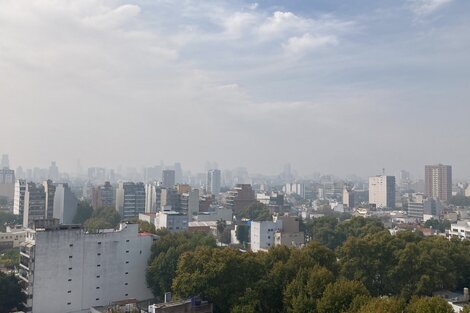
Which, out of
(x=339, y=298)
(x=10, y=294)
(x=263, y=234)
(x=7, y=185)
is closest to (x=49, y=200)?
(x=263, y=234)

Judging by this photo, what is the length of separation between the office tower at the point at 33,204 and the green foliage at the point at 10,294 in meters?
23.2

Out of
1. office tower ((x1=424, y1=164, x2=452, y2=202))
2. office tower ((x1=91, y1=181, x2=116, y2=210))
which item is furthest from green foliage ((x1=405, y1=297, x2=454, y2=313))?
office tower ((x1=424, y1=164, x2=452, y2=202))

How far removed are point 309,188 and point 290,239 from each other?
4006 inches

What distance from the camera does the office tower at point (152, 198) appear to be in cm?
5648

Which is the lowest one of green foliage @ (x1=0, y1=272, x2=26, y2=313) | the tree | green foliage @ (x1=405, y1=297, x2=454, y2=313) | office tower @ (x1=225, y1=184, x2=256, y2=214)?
green foliage @ (x1=0, y1=272, x2=26, y2=313)

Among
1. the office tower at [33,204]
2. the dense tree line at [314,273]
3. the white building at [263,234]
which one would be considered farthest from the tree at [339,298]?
the office tower at [33,204]

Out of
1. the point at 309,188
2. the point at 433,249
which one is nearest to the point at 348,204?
the point at 309,188

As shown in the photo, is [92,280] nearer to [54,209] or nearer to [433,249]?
[433,249]

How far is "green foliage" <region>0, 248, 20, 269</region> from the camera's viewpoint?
86.0ft

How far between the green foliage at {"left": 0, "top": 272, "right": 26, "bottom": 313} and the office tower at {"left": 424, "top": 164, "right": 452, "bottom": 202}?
85.6 metres

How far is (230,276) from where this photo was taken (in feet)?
58.4

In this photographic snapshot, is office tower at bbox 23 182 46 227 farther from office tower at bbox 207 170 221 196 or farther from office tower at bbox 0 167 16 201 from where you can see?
office tower at bbox 207 170 221 196

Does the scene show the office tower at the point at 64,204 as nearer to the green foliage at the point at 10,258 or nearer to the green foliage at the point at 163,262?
the green foliage at the point at 10,258

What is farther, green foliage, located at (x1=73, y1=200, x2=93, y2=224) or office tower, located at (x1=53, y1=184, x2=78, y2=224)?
green foliage, located at (x1=73, y1=200, x2=93, y2=224)
